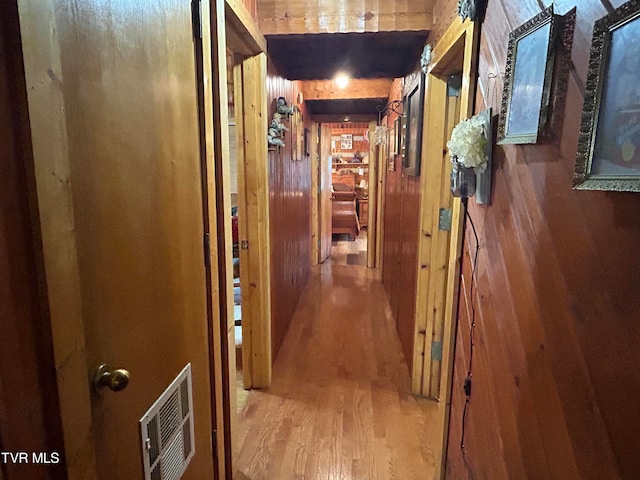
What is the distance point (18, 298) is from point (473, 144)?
1.22m

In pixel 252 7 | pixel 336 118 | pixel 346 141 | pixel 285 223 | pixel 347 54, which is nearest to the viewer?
pixel 252 7

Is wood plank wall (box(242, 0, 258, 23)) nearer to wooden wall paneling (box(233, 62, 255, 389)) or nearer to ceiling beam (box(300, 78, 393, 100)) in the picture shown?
wooden wall paneling (box(233, 62, 255, 389))

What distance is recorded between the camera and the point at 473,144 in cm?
126

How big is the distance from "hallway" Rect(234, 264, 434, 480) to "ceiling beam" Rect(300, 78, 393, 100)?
2415mm

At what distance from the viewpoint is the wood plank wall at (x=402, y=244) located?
8.68ft

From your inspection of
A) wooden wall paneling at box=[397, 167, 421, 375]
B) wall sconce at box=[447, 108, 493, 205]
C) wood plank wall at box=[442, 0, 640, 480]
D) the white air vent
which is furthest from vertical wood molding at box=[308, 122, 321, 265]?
the white air vent

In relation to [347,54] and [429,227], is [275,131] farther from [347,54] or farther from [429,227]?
[429,227]

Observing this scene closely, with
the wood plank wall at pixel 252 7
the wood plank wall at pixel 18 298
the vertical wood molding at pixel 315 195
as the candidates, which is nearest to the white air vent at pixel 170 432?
the wood plank wall at pixel 18 298

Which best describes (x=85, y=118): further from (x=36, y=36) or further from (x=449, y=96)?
(x=449, y=96)

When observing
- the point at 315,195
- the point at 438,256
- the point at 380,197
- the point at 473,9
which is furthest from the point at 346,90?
the point at 473,9

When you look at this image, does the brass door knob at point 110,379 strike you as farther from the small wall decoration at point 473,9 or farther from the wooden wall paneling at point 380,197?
the wooden wall paneling at point 380,197

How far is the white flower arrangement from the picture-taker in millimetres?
1256

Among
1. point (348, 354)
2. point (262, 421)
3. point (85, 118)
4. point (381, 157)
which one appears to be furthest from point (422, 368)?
point (381, 157)

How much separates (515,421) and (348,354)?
2.00m
